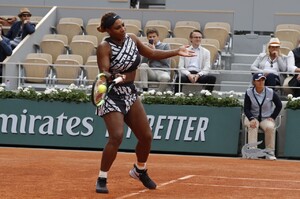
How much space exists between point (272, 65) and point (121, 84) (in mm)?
8118

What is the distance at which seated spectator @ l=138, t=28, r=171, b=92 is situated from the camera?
1694cm

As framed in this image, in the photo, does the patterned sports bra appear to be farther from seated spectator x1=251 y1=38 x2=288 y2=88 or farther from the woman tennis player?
seated spectator x1=251 y1=38 x2=288 y2=88

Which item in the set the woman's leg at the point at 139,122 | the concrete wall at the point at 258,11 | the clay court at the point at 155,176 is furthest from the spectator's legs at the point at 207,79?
the woman's leg at the point at 139,122

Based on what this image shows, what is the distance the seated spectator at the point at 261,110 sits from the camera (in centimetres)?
1559

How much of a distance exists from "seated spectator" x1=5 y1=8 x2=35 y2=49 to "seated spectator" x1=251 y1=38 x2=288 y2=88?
5716mm

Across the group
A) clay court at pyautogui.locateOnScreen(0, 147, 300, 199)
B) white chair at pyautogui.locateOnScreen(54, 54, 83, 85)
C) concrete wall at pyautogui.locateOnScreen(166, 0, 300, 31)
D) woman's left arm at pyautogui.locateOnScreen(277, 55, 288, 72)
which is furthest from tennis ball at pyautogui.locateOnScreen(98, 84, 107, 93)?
concrete wall at pyautogui.locateOnScreen(166, 0, 300, 31)

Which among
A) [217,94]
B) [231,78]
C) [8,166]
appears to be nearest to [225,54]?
[231,78]

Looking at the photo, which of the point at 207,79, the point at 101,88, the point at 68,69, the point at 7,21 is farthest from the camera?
the point at 7,21

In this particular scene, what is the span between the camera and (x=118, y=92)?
9.18m

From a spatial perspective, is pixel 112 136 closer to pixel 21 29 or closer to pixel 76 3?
pixel 21 29

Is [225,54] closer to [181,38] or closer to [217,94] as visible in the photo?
[181,38]

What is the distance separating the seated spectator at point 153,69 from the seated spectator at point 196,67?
0.32m

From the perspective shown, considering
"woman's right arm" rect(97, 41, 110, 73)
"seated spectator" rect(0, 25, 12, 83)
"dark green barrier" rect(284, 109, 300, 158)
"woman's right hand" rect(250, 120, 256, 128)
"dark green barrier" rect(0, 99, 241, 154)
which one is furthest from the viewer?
"seated spectator" rect(0, 25, 12, 83)

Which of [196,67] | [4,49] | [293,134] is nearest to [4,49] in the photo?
[4,49]
